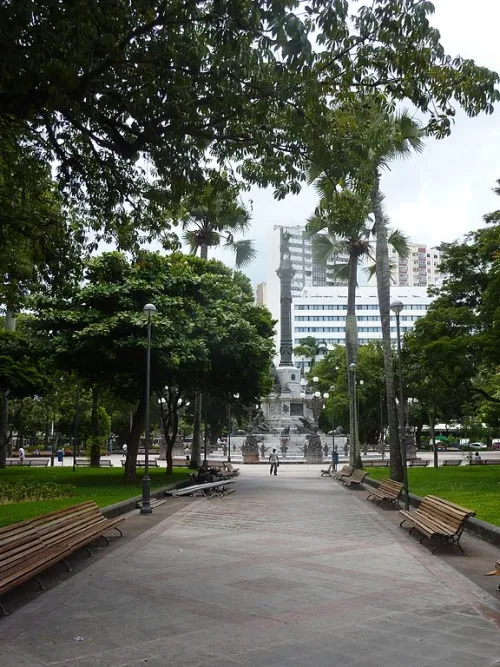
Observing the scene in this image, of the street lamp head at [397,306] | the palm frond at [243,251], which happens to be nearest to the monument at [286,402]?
the palm frond at [243,251]

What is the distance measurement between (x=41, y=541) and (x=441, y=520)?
647cm

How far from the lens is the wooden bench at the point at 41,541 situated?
6.88m

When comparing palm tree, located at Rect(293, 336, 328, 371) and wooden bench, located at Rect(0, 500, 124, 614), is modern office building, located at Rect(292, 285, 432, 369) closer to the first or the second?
palm tree, located at Rect(293, 336, 328, 371)

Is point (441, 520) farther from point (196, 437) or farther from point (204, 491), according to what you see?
point (196, 437)

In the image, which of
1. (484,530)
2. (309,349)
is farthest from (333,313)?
(484,530)

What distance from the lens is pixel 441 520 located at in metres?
10.9

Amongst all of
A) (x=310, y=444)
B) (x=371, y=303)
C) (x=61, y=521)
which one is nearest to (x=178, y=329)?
(x=61, y=521)

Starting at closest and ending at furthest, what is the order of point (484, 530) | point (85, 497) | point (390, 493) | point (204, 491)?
1. point (484, 530)
2. point (390, 493)
3. point (85, 497)
4. point (204, 491)

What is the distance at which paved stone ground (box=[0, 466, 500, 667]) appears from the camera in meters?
5.16

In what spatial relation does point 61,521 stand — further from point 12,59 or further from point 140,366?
point 140,366

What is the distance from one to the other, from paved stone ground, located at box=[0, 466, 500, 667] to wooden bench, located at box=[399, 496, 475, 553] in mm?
401

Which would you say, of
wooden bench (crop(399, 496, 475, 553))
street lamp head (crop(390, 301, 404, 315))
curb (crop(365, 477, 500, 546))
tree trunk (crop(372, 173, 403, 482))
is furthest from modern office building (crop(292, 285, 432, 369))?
wooden bench (crop(399, 496, 475, 553))

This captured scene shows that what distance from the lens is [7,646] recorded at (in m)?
5.39

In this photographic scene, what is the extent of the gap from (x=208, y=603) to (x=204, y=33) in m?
6.73
